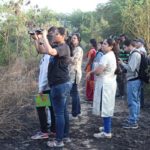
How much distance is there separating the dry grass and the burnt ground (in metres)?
0.10

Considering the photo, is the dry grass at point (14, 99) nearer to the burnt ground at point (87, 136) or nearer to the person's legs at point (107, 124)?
the burnt ground at point (87, 136)

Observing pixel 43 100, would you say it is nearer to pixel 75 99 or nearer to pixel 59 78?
pixel 59 78

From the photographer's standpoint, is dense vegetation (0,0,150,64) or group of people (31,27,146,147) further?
dense vegetation (0,0,150,64)

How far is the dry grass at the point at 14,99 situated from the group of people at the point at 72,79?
0.64 metres

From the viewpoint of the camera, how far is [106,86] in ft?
22.0

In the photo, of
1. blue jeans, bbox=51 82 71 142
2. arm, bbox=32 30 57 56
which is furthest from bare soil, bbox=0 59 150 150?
arm, bbox=32 30 57 56

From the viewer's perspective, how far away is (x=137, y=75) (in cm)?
741

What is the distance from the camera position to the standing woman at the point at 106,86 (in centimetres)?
668

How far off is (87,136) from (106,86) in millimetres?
931

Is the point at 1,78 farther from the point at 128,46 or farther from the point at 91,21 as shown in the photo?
the point at 91,21

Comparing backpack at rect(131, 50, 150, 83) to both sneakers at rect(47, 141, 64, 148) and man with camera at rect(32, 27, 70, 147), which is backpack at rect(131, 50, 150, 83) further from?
sneakers at rect(47, 141, 64, 148)

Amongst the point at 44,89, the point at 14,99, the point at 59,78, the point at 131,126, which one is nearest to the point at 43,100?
the point at 44,89

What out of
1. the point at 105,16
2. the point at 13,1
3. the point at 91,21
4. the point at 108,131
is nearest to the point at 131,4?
the point at 13,1

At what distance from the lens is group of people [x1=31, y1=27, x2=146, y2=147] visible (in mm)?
6004
